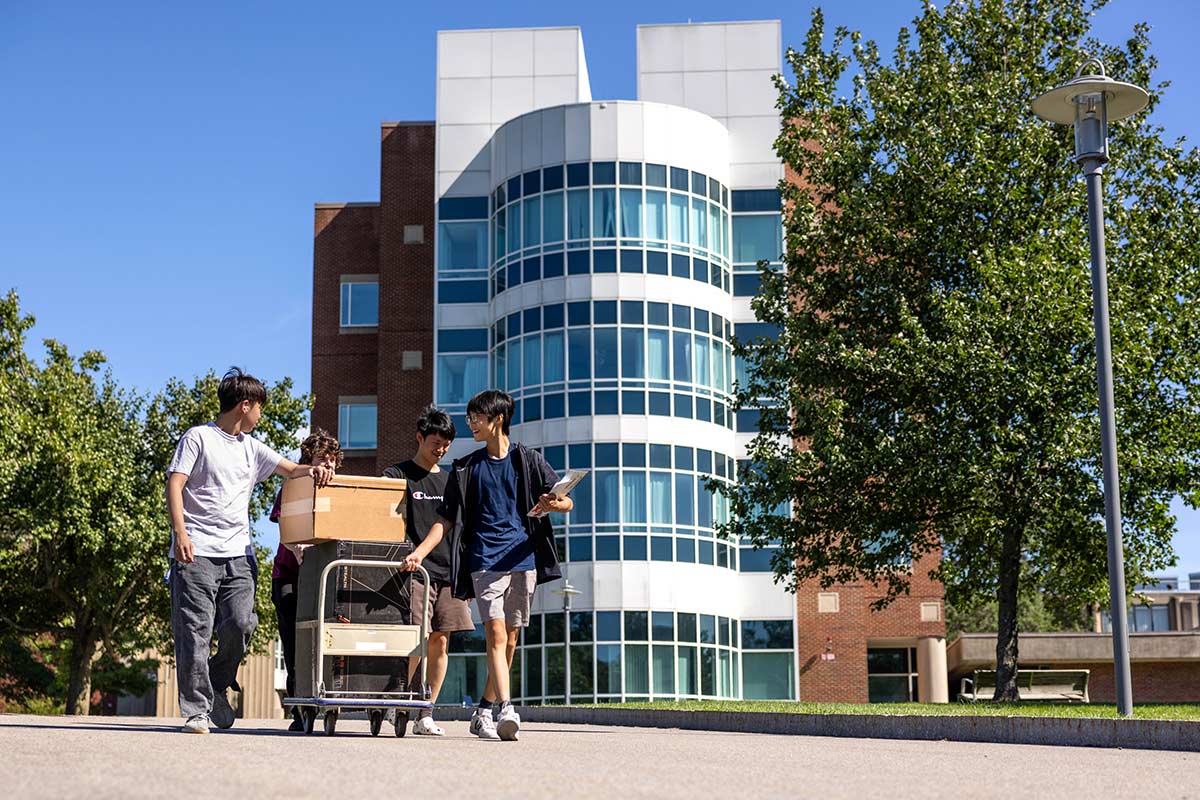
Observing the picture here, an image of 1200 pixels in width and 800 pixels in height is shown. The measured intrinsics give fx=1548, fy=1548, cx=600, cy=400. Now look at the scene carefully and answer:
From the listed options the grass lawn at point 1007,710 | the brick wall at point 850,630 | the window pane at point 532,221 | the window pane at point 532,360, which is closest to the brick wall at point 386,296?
the window pane at point 532,360

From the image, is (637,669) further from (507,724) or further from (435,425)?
(507,724)

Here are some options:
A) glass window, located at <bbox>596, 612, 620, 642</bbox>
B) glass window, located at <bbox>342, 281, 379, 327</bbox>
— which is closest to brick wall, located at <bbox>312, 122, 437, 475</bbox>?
glass window, located at <bbox>342, 281, 379, 327</bbox>

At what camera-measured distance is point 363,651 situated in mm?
9367

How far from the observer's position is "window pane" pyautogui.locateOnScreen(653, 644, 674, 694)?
39.4m

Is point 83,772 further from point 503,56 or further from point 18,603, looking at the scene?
point 503,56

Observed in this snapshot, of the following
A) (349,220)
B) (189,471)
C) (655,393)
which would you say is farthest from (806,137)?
(349,220)

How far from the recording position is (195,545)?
8758 mm

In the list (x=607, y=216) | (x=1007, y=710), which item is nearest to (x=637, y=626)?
(x=607, y=216)

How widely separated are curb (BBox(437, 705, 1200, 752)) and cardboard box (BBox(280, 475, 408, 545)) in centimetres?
460

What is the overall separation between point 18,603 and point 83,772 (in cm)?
3475

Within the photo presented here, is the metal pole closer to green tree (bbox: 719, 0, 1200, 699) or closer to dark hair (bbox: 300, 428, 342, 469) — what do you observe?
dark hair (bbox: 300, 428, 342, 469)

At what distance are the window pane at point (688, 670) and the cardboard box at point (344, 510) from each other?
31.1 meters

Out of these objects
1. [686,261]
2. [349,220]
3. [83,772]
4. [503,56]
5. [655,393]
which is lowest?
[83,772]

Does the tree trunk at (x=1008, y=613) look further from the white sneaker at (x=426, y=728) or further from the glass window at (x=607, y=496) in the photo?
the glass window at (x=607, y=496)
